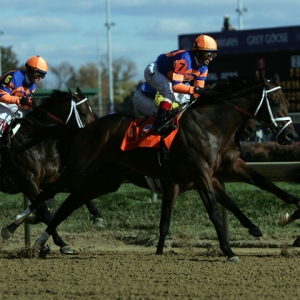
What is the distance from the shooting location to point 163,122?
7379mm

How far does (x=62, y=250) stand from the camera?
826cm

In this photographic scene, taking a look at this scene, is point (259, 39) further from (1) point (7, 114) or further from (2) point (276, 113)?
(2) point (276, 113)

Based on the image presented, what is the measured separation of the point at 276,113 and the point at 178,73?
1.03 m

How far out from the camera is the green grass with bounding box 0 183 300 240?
30.7 ft

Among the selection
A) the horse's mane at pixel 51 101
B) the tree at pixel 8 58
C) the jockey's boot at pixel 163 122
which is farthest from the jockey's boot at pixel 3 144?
the tree at pixel 8 58

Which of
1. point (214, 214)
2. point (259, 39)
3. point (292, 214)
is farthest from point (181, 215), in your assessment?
point (259, 39)

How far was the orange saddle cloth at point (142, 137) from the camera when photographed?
7.57 meters

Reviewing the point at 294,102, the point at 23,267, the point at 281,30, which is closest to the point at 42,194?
the point at 23,267

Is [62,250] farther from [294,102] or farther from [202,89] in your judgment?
[294,102]

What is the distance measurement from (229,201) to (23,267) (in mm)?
2176

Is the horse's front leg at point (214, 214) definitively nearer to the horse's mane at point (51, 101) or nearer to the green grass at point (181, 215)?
the green grass at point (181, 215)

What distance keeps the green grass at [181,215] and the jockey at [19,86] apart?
5.97 feet

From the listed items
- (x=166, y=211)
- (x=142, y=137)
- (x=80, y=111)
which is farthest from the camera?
(x=80, y=111)

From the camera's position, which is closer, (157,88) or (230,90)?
(230,90)
